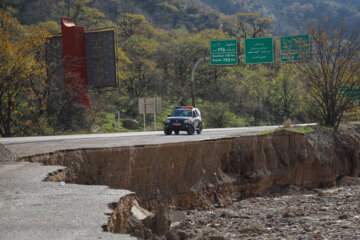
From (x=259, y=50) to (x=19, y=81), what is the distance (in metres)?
17.9

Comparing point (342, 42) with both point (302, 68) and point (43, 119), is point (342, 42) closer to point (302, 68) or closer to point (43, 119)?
point (302, 68)

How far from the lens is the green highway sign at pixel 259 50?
34.1 m

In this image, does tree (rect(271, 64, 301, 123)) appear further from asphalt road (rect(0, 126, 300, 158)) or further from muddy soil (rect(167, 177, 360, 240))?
muddy soil (rect(167, 177, 360, 240))

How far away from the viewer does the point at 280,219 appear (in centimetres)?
1149

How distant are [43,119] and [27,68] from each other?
13.0 feet

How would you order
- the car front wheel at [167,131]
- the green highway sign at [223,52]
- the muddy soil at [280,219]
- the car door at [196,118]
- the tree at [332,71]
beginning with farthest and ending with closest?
the green highway sign at [223,52] < the car door at [196,118] < the car front wheel at [167,131] < the tree at [332,71] < the muddy soil at [280,219]

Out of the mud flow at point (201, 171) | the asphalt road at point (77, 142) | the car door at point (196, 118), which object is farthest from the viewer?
the car door at point (196, 118)

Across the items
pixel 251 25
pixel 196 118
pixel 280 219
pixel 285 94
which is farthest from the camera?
pixel 251 25

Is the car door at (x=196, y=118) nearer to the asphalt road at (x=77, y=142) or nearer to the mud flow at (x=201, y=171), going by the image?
the asphalt road at (x=77, y=142)

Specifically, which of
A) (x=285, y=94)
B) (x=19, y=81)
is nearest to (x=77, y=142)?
(x=19, y=81)

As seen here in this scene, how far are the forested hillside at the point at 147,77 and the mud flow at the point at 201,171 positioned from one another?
4.65 m

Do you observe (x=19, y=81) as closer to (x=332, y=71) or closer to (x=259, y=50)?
(x=332, y=71)

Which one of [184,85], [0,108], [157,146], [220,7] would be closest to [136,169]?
[157,146]

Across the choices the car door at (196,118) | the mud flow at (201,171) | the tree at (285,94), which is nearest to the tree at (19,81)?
the car door at (196,118)
